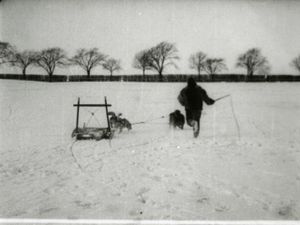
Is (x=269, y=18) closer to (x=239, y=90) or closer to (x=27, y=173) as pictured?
(x=239, y=90)

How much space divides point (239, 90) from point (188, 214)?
1787mm

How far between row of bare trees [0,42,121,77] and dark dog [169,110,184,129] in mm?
1454

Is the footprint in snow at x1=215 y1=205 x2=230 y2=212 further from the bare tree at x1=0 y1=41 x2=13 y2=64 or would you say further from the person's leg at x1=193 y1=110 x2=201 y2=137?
the bare tree at x1=0 y1=41 x2=13 y2=64

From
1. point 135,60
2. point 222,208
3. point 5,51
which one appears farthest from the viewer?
point 135,60

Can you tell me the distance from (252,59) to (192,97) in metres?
1.13

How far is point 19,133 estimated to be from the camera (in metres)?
3.69

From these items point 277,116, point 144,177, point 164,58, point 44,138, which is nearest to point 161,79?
point 164,58

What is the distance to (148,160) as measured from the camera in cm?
355

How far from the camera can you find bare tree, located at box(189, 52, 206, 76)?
141 inches

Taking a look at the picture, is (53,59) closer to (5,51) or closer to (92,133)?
(5,51)

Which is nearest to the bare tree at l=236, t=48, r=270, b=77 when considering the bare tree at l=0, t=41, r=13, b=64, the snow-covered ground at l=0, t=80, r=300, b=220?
the snow-covered ground at l=0, t=80, r=300, b=220

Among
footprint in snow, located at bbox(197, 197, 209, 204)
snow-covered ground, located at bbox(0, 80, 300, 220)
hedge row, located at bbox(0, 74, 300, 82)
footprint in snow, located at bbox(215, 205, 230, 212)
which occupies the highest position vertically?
hedge row, located at bbox(0, 74, 300, 82)

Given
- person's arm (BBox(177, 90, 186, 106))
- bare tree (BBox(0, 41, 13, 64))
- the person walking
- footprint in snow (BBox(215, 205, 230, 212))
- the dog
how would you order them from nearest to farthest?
1. footprint in snow (BBox(215, 205, 230, 212))
2. bare tree (BBox(0, 41, 13, 64))
3. the person walking
4. person's arm (BBox(177, 90, 186, 106))
5. the dog

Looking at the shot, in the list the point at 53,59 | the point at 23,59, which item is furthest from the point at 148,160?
the point at 23,59
